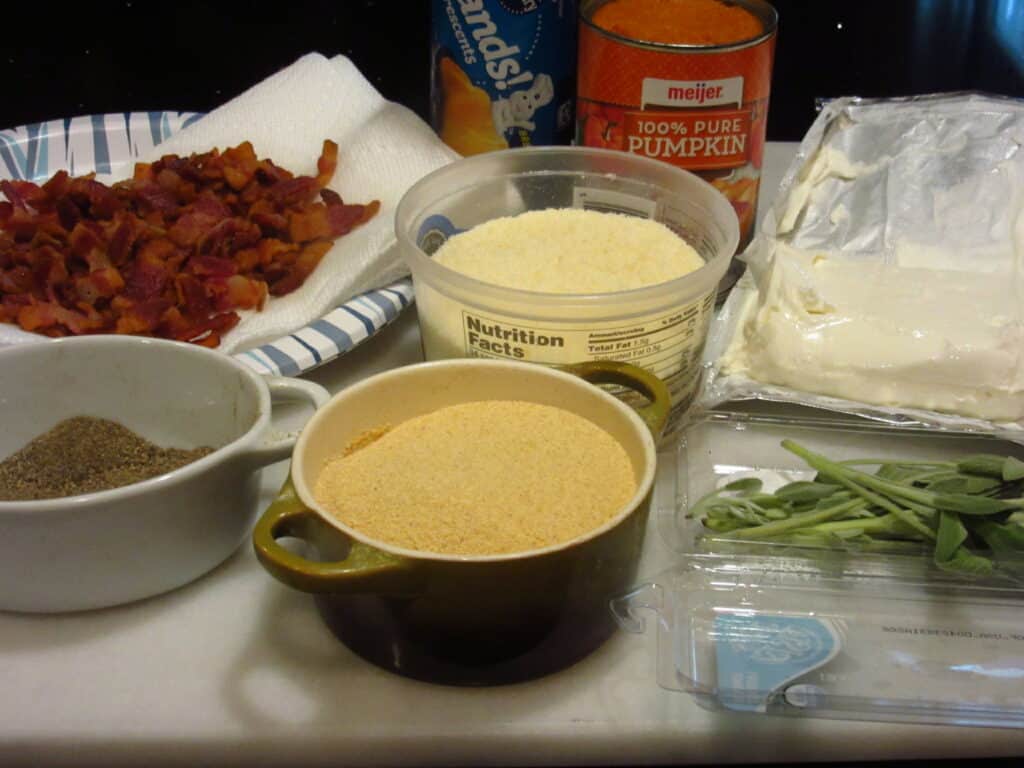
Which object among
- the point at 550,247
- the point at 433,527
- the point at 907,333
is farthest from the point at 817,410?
the point at 433,527

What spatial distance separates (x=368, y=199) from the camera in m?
0.97

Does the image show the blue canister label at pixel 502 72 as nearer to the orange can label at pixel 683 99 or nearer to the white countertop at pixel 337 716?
the orange can label at pixel 683 99

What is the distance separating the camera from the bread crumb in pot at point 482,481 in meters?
0.55

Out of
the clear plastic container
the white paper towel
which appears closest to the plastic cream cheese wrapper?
the clear plastic container

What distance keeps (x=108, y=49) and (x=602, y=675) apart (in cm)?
94

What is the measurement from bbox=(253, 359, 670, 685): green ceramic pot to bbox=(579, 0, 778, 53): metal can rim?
0.27 m

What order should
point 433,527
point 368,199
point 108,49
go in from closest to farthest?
1. point 433,527
2. point 368,199
3. point 108,49

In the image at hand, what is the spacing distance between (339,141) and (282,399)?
41 cm

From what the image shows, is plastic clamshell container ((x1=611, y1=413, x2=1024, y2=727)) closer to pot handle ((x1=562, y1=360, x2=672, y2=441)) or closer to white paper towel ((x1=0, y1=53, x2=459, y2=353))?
pot handle ((x1=562, y1=360, x2=672, y2=441))

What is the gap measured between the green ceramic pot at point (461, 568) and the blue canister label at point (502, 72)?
0.37 meters

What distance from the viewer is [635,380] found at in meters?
0.64

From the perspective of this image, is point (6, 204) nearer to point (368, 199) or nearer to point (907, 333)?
point (368, 199)

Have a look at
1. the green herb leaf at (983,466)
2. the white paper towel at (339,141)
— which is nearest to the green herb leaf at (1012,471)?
the green herb leaf at (983,466)

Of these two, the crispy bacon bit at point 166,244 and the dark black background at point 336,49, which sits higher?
the dark black background at point 336,49
